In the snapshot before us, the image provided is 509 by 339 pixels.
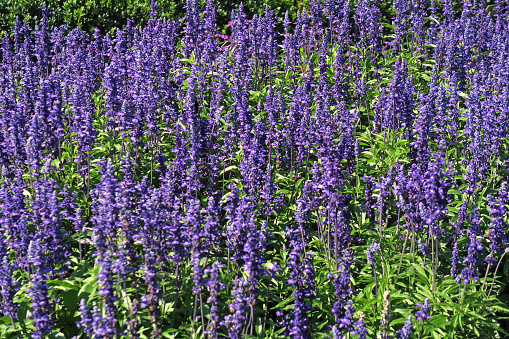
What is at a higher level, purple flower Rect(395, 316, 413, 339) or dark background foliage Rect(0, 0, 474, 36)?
dark background foliage Rect(0, 0, 474, 36)

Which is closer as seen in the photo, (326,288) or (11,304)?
(11,304)

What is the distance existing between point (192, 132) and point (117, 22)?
8.53 metres

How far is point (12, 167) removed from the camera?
8.22 m

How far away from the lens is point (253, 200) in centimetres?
692

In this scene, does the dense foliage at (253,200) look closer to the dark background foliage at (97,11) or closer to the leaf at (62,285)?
the leaf at (62,285)

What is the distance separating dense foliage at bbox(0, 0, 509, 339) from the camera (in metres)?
5.86

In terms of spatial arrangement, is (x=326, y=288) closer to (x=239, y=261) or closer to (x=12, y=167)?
(x=239, y=261)

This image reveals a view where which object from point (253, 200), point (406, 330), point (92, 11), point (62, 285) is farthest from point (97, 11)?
point (406, 330)

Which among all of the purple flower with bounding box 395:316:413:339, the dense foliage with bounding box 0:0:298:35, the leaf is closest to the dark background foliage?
the dense foliage with bounding box 0:0:298:35

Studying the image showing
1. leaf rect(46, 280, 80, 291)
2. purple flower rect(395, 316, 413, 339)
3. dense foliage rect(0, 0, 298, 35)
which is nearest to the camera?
purple flower rect(395, 316, 413, 339)

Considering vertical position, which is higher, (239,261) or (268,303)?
(239,261)

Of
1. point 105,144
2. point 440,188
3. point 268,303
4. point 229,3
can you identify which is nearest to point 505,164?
point 440,188

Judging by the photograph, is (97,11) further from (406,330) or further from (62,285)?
(406,330)

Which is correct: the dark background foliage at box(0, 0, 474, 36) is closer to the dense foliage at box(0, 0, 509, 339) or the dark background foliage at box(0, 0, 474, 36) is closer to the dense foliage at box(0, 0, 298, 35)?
the dense foliage at box(0, 0, 298, 35)
